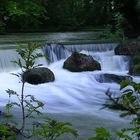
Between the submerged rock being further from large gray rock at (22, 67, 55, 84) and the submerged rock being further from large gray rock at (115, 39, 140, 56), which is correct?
large gray rock at (115, 39, 140, 56)

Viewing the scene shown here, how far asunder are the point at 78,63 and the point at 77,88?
208 cm

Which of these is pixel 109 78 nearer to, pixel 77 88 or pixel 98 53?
pixel 77 88

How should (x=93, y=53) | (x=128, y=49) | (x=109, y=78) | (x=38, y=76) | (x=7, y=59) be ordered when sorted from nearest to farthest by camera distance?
(x=38, y=76) → (x=109, y=78) → (x=7, y=59) → (x=128, y=49) → (x=93, y=53)

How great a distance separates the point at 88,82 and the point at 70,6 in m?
17.5

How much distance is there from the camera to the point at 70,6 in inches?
1131

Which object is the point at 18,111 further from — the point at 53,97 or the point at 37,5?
the point at 37,5

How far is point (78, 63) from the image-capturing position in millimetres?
12961

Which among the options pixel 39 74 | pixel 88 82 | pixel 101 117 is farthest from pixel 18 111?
pixel 88 82

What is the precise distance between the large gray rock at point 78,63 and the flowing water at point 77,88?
20 cm

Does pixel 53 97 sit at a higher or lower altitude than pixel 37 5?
lower

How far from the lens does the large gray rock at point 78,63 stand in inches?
507

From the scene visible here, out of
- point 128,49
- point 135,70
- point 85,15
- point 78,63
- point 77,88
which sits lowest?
point 77,88

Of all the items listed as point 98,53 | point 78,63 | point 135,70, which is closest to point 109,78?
point 135,70

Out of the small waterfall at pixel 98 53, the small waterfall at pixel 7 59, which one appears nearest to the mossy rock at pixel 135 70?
the small waterfall at pixel 98 53
